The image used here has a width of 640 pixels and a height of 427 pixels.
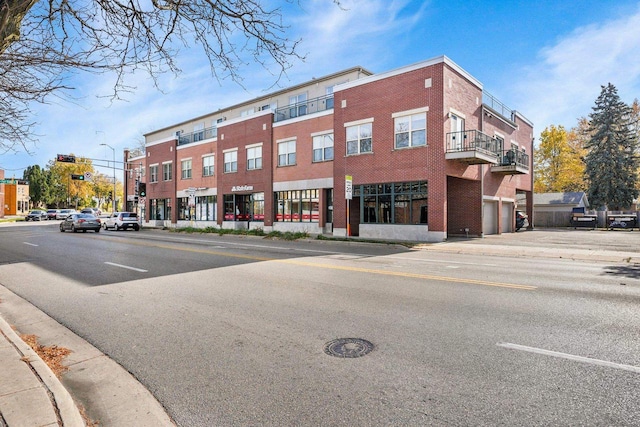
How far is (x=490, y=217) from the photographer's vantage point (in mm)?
27688

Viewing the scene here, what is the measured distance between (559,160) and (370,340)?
57.1 metres

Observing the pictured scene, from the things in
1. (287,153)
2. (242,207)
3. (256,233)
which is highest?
(287,153)

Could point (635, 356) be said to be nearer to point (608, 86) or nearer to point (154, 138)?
point (608, 86)

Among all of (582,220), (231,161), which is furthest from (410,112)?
(582,220)

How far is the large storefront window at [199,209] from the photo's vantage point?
3714cm

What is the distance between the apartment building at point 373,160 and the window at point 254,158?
0.10 meters

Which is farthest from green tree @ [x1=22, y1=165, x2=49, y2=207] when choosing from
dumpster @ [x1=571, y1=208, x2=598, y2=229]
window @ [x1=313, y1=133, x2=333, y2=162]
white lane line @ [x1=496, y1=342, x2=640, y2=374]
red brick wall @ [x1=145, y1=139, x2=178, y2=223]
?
white lane line @ [x1=496, y1=342, x2=640, y2=374]

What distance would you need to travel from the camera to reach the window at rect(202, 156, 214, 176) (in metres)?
37.0

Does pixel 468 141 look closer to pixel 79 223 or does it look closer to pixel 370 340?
pixel 370 340

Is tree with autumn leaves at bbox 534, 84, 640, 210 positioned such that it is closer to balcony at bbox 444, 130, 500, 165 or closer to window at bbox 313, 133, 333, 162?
balcony at bbox 444, 130, 500, 165

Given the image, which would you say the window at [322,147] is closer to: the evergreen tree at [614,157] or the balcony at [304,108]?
the balcony at [304,108]

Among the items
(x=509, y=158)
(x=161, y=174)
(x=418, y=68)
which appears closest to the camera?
(x=418, y=68)

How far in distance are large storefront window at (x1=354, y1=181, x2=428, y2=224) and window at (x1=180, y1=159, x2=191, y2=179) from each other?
876 inches

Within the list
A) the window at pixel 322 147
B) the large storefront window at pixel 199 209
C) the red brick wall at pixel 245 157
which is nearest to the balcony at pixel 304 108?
the red brick wall at pixel 245 157
